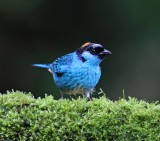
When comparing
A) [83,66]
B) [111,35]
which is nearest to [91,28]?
[111,35]

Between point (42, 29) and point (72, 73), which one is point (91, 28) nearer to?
point (42, 29)

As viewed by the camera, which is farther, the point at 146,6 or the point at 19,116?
the point at 146,6

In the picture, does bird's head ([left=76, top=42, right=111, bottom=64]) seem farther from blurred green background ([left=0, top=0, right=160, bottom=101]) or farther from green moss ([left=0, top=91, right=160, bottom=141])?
blurred green background ([left=0, top=0, right=160, bottom=101])

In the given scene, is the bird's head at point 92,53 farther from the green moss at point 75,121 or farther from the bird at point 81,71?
the green moss at point 75,121

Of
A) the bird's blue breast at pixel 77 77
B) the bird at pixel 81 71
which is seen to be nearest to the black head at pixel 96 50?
the bird at pixel 81 71

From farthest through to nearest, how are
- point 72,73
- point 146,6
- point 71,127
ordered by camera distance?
point 146,6 < point 72,73 < point 71,127

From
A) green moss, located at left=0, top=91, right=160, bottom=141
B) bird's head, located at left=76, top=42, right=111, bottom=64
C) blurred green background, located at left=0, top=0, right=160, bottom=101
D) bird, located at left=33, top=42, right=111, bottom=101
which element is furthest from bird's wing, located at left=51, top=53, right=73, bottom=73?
blurred green background, located at left=0, top=0, right=160, bottom=101

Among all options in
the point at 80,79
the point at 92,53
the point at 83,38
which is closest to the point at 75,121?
the point at 80,79
